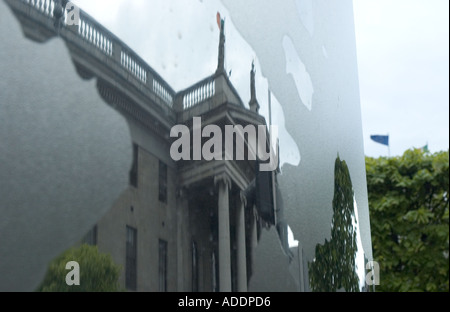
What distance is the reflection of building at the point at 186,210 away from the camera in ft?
6.19

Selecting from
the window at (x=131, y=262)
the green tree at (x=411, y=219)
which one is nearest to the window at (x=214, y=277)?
the window at (x=131, y=262)

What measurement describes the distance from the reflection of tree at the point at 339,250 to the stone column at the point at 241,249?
447mm

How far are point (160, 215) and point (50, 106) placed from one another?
558 mm

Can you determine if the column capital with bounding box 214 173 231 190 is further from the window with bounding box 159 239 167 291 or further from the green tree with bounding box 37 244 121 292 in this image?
the green tree with bounding box 37 244 121 292

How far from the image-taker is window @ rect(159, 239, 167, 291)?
190 cm

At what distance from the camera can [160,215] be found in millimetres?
1969

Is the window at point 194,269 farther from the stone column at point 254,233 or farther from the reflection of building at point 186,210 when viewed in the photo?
the stone column at point 254,233

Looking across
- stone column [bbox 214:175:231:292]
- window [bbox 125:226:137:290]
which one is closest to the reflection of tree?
stone column [bbox 214:175:231:292]

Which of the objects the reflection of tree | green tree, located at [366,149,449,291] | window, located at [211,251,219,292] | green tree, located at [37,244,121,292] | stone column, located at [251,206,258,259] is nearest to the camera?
green tree, located at [37,244,121,292]

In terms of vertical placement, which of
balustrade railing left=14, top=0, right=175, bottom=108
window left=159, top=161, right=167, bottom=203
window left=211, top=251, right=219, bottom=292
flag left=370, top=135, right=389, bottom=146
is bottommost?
window left=211, top=251, right=219, bottom=292

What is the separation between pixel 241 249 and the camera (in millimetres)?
2059

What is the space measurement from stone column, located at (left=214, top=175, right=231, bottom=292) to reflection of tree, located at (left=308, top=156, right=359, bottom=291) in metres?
0.51
